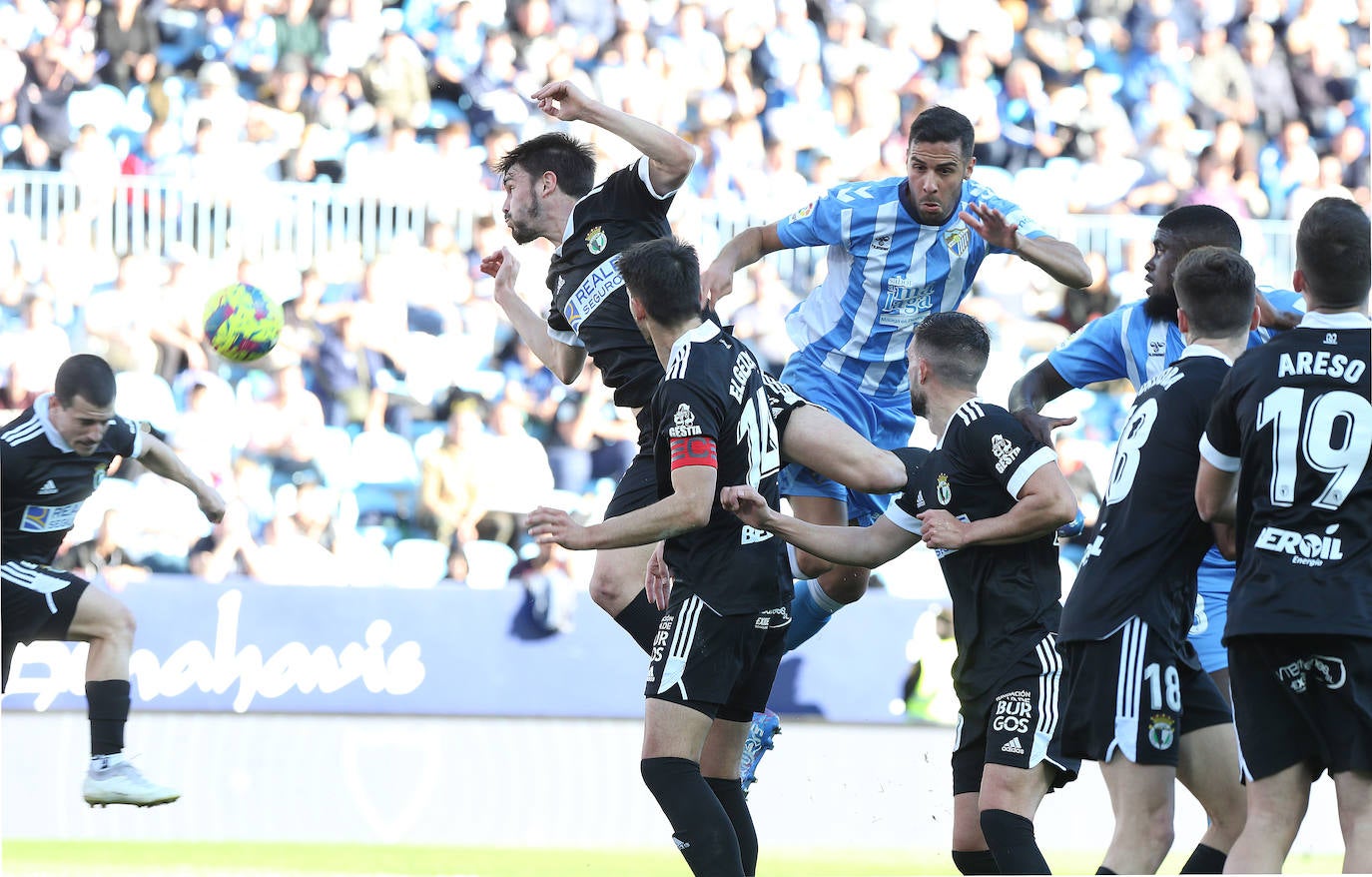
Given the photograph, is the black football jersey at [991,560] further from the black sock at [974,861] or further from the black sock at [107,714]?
the black sock at [107,714]

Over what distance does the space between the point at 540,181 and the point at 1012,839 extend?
352cm

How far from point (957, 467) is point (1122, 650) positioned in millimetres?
913

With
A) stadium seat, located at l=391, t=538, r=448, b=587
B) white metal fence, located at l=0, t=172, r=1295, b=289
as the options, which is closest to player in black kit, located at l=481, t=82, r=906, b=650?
stadium seat, located at l=391, t=538, r=448, b=587

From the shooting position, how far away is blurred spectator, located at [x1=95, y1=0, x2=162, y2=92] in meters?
15.0

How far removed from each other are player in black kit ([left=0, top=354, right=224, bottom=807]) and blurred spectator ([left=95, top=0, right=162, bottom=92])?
7.68m

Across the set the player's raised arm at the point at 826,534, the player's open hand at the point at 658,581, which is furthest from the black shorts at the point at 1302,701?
the player's open hand at the point at 658,581

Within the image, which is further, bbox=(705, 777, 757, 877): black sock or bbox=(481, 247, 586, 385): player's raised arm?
bbox=(481, 247, 586, 385): player's raised arm

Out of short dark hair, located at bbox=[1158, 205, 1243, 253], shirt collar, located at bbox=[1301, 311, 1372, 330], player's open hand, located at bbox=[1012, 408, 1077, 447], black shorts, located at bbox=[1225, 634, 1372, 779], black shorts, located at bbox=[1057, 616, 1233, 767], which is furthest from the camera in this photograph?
short dark hair, located at bbox=[1158, 205, 1243, 253]

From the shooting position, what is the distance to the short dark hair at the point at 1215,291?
17.3 ft

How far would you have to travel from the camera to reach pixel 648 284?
18.9 ft

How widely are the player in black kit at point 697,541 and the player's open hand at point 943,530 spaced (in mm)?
562

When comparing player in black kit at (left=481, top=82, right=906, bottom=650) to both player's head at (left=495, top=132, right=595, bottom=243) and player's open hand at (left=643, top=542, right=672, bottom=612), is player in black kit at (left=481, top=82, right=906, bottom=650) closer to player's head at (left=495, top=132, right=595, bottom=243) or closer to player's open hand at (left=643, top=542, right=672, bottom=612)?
player's head at (left=495, top=132, right=595, bottom=243)

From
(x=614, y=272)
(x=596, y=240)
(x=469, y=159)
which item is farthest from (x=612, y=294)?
(x=469, y=159)

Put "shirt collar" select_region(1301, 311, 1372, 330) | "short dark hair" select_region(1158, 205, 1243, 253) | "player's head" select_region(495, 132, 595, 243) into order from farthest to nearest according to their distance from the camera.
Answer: "player's head" select_region(495, 132, 595, 243)
"short dark hair" select_region(1158, 205, 1243, 253)
"shirt collar" select_region(1301, 311, 1372, 330)
